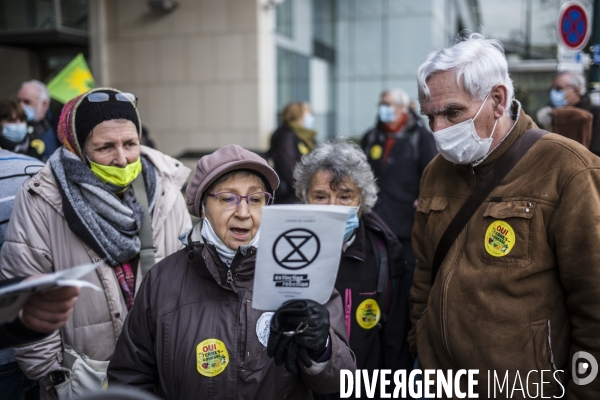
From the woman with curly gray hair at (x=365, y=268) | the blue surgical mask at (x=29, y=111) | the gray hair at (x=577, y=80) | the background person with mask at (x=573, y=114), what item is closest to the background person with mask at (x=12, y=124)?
the blue surgical mask at (x=29, y=111)

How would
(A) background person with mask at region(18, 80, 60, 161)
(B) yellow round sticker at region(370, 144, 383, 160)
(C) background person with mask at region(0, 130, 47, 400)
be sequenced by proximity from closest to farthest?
(C) background person with mask at region(0, 130, 47, 400) < (A) background person with mask at region(18, 80, 60, 161) < (B) yellow round sticker at region(370, 144, 383, 160)

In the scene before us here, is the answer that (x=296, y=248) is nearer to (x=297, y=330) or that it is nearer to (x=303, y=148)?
(x=297, y=330)

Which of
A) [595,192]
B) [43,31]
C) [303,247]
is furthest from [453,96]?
[43,31]

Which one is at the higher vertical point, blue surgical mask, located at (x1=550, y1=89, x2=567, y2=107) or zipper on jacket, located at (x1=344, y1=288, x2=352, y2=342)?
blue surgical mask, located at (x1=550, y1=89, x2=567, y2=107)

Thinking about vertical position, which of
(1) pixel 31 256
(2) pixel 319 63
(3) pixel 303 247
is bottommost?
(1) pixel 31 256

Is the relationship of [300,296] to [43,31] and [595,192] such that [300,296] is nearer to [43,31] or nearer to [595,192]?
[595,192]

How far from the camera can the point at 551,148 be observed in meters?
2.10

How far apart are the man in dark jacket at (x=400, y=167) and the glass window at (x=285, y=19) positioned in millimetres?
4995

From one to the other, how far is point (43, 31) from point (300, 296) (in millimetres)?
8743

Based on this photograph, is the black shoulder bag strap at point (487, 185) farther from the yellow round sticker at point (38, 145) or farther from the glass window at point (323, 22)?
the glass window at point (323, 22)

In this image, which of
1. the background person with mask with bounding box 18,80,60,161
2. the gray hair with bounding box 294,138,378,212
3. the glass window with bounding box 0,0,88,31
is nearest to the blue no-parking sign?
the gray hair with bounding box 294,138,378,212

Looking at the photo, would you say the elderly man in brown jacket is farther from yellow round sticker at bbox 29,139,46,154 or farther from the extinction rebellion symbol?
yellow round sticker at bbox 29,139,46,154

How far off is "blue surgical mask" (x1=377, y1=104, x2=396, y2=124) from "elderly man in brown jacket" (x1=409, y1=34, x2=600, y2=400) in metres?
3.82

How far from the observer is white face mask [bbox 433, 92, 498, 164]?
87.8 inches
